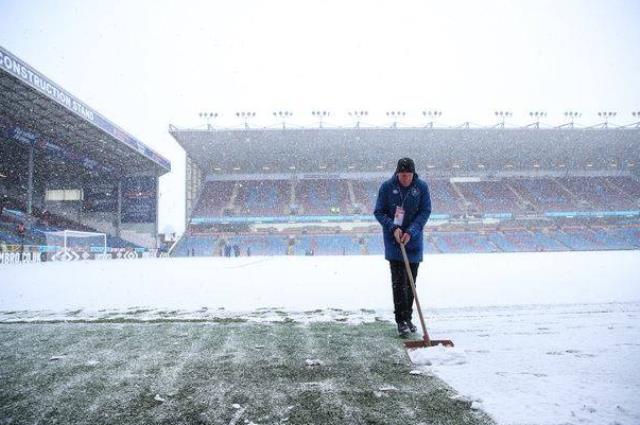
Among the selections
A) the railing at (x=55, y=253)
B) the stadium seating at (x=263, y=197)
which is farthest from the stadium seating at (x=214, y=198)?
the railing at (x=55, y=253)

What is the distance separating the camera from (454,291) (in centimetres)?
585

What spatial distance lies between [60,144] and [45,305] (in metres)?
27.7

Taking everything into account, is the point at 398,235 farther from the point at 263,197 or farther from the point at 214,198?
the point at 214,198

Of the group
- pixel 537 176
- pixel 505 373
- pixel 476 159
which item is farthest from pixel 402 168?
pixel 537 176

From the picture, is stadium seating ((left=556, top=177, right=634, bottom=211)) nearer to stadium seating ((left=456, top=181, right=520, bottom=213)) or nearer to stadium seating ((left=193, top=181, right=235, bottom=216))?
stadium seating ((left=456, top=181, right=520, bottom=213))

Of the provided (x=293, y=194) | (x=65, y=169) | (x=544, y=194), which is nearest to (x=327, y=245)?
(x=293, y=194)

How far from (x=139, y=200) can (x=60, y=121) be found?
1118 cm

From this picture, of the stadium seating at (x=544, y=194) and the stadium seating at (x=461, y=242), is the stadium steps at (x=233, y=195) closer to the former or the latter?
the stadium seating at (x=461, y=242)

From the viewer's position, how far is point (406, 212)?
3.49m

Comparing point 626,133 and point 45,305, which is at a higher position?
point 626,133

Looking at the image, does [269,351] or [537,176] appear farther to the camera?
[537,176]

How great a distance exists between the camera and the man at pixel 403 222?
10.7ft

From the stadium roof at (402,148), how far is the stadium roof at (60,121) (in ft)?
19.8

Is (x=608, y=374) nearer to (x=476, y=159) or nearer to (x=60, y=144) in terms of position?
(x=60, y=144)
